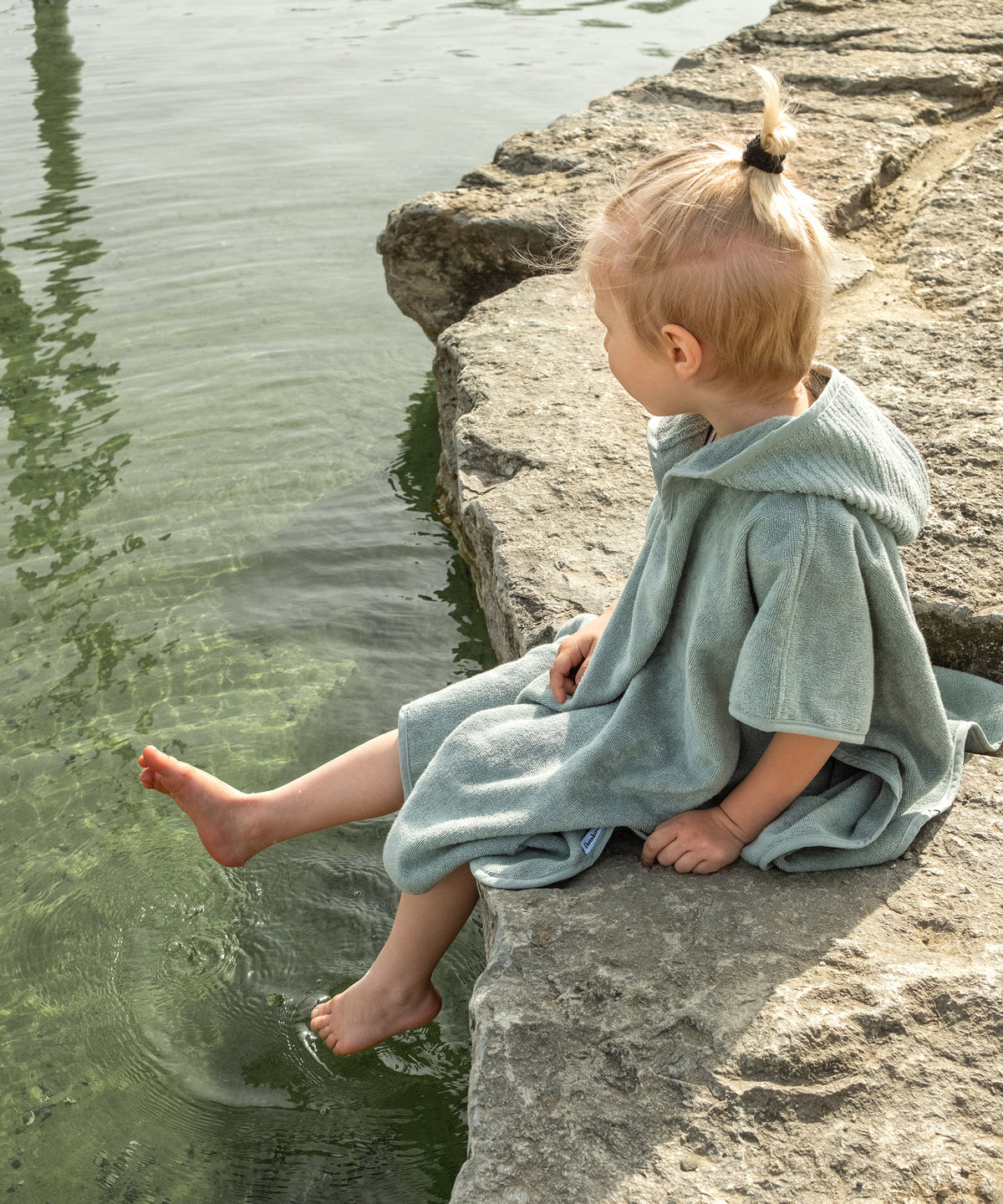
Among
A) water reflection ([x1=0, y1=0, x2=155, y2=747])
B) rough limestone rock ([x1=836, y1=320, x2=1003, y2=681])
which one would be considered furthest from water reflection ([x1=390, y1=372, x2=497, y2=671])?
rough limestone rock ([x1=836, y1=320, x2=1003, y2=681])

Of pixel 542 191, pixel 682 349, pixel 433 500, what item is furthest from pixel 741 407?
pixel 542 191

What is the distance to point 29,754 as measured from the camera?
9.71 feet

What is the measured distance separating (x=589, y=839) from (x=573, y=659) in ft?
1.25

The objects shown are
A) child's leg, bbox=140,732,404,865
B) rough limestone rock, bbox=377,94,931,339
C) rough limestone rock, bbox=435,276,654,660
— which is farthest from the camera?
rough limestone rock, bbox=377,94,931,339

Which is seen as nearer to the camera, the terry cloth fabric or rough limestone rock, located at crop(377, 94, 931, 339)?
the terry cloth fabric

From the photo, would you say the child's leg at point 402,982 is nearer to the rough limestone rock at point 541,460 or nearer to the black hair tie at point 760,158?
the rough limestone rock at point 541,460

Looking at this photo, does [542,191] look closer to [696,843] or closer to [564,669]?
[564,669]

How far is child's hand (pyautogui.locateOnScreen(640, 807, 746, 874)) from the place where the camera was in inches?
66.2

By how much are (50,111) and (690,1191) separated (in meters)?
8.55

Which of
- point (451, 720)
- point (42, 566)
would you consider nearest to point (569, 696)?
point (451, 720)

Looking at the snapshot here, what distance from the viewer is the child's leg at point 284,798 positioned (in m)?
2.10

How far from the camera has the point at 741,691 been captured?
5.19ft

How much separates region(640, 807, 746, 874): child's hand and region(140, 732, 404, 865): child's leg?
54 cm

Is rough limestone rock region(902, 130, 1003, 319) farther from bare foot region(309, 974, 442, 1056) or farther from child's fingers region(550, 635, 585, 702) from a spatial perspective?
bare foot region(309, 974, 442, 1056)
